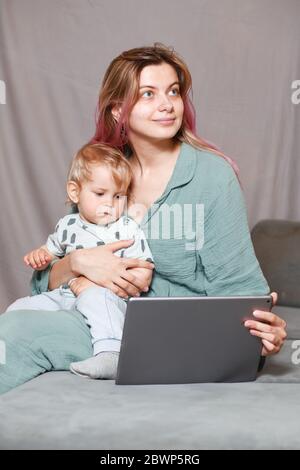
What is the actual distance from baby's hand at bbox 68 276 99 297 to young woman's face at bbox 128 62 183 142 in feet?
1.26

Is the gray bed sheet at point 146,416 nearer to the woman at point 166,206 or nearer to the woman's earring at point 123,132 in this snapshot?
the woman at point 166,206

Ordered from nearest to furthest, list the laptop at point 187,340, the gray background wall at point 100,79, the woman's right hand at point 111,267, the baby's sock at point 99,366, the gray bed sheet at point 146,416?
the gray bed sheet at point 146,416 < the laptop at point 187,340 < the baby's sock at point 99,366 < the woman's right hand at point 111,267 < the gray background wall at point 100,79

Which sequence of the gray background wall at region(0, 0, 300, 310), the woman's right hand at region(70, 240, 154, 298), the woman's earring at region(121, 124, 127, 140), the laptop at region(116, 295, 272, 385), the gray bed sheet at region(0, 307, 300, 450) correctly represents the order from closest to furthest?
the gray bed sheet at region(0, 307, 300, 450) < the laptop at region(116, 295, 272, 385) < the woman's right hand at region(70, 240, 154, 298) < the woman's earring at region(121, 124, 127, 140) < the gray background wall at region(0, 0, 300, 310)

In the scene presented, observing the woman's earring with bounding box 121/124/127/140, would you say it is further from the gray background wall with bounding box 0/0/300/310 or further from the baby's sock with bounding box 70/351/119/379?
the gray background wall with bounding box 0/0/300/310

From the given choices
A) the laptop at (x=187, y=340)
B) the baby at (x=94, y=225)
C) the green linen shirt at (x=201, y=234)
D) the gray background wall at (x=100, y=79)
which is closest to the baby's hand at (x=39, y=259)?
the baby at (x=94, y=225)

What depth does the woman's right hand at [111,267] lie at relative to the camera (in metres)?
1.95

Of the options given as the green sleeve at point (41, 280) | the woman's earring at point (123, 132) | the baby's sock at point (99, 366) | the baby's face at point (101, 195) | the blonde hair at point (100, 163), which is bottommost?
the baby's sock at point (99, 366)

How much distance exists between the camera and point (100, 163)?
6.59ft

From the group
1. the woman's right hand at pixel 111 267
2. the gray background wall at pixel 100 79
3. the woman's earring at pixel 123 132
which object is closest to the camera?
the woman's right hand at pixel 111 267

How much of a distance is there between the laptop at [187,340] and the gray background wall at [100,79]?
1.75 metres

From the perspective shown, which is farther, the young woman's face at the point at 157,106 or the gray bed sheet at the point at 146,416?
the young woman's face at the point at 157,106

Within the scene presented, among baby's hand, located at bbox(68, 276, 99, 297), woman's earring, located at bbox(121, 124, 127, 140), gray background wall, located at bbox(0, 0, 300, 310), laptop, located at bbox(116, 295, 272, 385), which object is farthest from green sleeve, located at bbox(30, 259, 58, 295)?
gray background wall, located at bbox(0, 0, 300, 310)

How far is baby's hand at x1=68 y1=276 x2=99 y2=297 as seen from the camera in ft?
6.48

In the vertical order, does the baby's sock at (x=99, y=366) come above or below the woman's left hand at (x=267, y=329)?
below
